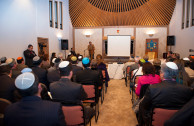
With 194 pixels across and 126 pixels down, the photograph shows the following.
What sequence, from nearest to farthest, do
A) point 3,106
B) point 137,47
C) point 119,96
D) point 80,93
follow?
1. point 3,106
2. point 80,93
3. point 119,96
4. point 137,47

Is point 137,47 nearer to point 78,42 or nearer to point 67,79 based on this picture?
point 78,42

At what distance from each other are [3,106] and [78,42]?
9212mm

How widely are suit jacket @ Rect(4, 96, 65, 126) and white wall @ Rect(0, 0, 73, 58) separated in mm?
4655

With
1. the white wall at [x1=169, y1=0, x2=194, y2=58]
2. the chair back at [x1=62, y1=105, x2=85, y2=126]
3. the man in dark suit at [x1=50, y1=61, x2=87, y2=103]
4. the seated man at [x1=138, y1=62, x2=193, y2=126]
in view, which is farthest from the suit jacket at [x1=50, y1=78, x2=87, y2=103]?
the white wall at [x1=169, y1=0, x2=194, y2=58]

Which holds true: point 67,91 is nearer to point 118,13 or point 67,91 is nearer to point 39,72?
point 39,72

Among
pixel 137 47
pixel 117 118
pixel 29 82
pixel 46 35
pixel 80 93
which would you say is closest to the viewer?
pixel 29 82

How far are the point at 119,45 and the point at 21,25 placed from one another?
5.59 m

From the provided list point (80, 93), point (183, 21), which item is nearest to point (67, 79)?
point (80, 93)

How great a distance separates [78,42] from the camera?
10445 mm

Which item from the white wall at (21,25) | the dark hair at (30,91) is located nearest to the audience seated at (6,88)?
the dark hair at (30,91)

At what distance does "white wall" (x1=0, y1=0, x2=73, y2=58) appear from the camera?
4.97 m

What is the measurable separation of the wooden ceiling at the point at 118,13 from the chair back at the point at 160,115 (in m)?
9.06

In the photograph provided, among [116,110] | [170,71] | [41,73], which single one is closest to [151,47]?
[116,110]

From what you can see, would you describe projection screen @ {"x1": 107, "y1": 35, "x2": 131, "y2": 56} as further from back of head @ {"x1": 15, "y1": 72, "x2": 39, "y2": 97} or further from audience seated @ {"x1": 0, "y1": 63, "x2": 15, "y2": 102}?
back of head @ {"x1": 15, "y1": 72, "x2": 39, "y2": 97}
